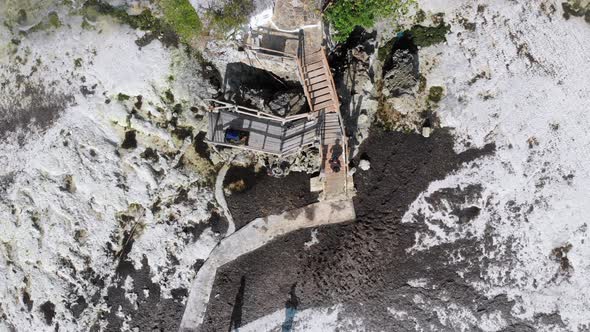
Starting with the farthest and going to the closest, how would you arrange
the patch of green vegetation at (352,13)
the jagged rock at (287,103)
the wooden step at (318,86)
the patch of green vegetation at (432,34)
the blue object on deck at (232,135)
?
the patch of green vegetation at (432,34), the jagged rock at (287,103), the blue object on deck at (232,135), the wooden step at (318,86), the patch of green vegetation at (352,13)

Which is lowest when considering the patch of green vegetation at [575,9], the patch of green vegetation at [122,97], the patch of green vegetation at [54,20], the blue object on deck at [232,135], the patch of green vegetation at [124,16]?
the blue object on deck at [232,135]

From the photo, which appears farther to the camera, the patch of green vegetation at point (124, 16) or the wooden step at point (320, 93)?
the patch of green vegetation at point (124, 16)

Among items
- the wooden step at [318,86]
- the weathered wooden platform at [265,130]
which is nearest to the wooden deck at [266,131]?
the weathered wooden platform at [265,130]

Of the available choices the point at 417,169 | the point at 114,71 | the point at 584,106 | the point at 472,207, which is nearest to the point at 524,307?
the point at 472,207

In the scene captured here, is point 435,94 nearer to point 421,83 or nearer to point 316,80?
point 421,83

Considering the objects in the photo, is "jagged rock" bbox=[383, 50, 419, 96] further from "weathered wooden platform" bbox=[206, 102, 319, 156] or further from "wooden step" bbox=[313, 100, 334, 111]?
"weathered wooden platform" bbox=[206, 102, 319, 156]

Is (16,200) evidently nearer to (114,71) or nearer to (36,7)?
(114,71)

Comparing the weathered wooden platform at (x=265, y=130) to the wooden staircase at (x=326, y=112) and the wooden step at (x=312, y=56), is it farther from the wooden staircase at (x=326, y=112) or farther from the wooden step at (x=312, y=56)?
the wooden step at (x=312, y=56)

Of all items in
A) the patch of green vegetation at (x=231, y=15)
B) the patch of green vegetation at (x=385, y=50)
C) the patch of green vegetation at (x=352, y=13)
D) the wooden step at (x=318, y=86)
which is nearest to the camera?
the patch of green vegetation at (x=352, y=13)
